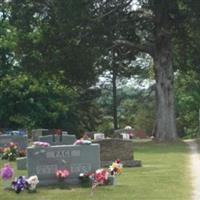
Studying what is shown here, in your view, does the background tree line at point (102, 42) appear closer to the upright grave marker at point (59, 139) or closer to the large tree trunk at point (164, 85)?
the large tree trunk at point (164, 85)

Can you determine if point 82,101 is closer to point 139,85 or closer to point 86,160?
point 139,85

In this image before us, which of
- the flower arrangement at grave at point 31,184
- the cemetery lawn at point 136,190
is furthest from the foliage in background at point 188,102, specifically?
the flower arrangement at grave at point 31,184

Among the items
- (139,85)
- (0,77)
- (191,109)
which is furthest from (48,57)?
(139,85)

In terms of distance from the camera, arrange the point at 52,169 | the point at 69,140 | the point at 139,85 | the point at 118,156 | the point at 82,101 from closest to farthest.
→ the point at 52,169 → the point at 118,156 → the point at 69,140 → the point at 82,101 → the point at 139,85

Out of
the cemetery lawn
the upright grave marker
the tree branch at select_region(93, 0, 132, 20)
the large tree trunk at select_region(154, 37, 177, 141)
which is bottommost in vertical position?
the cemetery lawn

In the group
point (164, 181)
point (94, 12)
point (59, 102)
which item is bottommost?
point (164, 181)

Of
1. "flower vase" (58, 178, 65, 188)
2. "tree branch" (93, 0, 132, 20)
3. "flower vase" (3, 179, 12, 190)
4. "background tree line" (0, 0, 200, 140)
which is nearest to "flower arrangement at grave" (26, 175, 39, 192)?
"flower vase" (3, 179, 12, 190)

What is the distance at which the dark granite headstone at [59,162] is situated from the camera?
50.5 ft

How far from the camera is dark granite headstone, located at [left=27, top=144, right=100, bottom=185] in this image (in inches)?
606

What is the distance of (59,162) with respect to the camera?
50.9 feet

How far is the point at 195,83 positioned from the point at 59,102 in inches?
876

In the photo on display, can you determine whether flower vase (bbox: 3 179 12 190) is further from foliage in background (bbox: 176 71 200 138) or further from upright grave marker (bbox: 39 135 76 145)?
foliage in background (bbox: 176 71 200 138)

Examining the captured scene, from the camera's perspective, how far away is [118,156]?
21.6 m

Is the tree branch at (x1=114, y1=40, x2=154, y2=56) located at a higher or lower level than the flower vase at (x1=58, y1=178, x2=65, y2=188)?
higher
